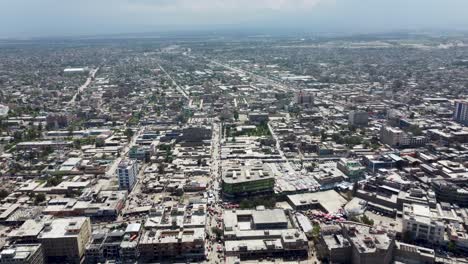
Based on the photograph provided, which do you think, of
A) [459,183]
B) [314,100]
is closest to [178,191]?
[459,183]

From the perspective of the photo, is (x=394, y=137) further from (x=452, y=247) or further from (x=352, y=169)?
(x=452, y=247)

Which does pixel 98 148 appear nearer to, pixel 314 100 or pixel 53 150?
pixel 53 150

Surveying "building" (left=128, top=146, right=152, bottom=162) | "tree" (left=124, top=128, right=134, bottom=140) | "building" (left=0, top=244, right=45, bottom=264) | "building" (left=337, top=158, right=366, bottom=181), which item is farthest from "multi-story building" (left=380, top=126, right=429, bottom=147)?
"building" (left=0, top=244, right=45, bottom=264)

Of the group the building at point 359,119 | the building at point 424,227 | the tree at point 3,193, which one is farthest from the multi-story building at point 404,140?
the tree at point 3,193

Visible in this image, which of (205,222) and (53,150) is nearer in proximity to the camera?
(205,222)

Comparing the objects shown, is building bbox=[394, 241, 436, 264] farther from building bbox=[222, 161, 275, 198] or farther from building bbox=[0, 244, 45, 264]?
building bbox=[0, 244, 45, 264]

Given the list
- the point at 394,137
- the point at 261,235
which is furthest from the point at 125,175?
the point at 394,137

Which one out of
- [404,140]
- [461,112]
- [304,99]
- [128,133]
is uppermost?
[461,112]
